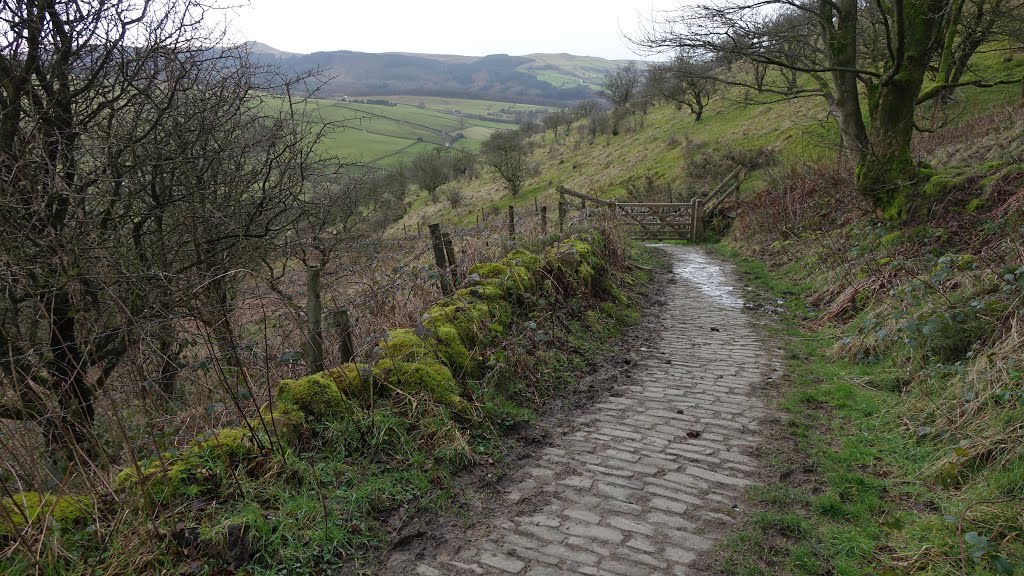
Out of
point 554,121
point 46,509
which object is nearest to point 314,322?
point 46,509

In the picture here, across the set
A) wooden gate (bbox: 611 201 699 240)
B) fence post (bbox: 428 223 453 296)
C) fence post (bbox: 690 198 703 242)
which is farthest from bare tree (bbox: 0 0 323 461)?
fence post (bbox: 690 198 703 242)

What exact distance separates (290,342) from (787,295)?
28.8 feet

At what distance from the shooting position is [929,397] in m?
4.68

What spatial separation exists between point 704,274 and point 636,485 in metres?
10.0

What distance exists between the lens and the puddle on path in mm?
10766

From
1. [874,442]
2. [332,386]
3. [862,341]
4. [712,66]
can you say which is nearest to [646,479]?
[874,442]

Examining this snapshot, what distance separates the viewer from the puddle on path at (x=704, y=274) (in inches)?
424

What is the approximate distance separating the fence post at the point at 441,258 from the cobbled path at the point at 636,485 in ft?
8.28

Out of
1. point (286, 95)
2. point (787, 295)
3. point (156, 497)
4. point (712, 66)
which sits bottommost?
point (787, 295)

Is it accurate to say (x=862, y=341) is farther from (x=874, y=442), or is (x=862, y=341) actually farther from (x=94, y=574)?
(x=94, y=574)

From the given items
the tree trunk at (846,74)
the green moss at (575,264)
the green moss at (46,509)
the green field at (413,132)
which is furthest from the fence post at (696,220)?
the green field at (413,132)

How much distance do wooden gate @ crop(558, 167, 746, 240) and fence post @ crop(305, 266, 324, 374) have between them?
1601cm

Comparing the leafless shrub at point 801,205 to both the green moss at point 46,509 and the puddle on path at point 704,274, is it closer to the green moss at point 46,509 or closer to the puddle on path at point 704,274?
the puddle on path at point 704,274

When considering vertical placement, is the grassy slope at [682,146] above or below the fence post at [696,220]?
above
